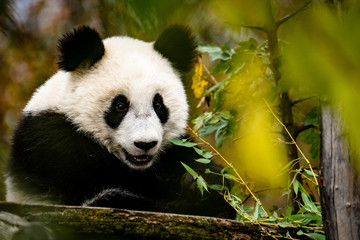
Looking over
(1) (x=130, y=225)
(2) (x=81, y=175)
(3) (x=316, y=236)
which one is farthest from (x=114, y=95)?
(3) (x=316, y=236)

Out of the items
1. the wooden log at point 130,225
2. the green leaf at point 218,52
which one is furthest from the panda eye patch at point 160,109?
the wooden log at point 130,225

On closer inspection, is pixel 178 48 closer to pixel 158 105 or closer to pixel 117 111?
pixel 158 105

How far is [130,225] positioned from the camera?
1.65 metres

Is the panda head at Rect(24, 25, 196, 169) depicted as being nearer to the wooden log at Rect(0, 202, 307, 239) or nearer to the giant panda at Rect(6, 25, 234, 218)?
the giant panda at Rect(6, 25, 234, 218)

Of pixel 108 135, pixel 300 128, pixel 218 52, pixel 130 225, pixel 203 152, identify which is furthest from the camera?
pixel 218 52

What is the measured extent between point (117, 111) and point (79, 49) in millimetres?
457

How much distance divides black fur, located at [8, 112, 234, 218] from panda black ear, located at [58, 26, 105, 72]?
0.35 metres

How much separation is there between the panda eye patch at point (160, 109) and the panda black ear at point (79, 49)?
462 millimetres

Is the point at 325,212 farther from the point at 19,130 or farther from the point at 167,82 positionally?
the point at 19,130

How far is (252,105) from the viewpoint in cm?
282

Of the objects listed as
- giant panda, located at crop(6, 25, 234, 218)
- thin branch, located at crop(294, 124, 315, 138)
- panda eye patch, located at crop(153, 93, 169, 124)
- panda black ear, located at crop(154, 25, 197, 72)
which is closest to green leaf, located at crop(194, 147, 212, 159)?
giant panda, located at crop(6, 25, 234, 218)

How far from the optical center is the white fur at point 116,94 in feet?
8.30

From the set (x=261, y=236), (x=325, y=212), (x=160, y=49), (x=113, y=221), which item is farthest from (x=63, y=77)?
(x=325, y=212)

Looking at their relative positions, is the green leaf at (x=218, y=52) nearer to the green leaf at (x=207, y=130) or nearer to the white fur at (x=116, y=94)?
the white fur at (x=116, y=94)
